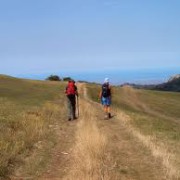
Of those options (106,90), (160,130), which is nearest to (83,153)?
(160,130)

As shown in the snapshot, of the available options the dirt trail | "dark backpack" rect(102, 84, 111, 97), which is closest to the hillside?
the dirt trail

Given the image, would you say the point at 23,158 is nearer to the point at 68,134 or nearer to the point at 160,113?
the point at 68,134

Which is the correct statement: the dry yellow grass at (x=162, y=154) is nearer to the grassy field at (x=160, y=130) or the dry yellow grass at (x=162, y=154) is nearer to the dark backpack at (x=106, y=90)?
the grassy field at (x=160, y=130)

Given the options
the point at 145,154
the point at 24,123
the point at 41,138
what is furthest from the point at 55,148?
the point at 24,123

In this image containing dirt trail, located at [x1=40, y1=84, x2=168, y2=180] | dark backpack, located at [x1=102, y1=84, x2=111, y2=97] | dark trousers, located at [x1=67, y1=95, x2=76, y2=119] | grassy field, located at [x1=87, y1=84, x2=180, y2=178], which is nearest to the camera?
dirt trail, located at [x1=40, y1=84, x2=168, y2=180]

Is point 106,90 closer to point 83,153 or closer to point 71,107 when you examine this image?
point 71,107

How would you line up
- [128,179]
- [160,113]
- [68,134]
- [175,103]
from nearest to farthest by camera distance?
[128,179]
[68,134]
[160,113]
[175,103]

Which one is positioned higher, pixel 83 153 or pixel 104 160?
pixel 83 153

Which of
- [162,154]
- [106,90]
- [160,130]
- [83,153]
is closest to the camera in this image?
[83,153]

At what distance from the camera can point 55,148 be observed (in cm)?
1966

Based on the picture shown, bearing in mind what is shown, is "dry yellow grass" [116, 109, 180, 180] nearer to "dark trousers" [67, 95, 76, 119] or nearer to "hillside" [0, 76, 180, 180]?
"hillside" [0, 76, 180, 180]

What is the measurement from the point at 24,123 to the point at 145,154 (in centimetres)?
768

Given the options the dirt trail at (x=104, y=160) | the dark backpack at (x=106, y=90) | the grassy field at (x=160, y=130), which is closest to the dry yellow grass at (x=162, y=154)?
the grassy field at (x=160, y=130)

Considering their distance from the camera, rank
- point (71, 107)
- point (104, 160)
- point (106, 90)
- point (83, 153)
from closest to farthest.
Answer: point (104, 160) < point (83, 153) < point (71, 107) < point (106, 90)
